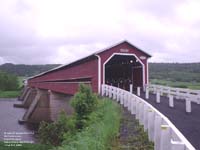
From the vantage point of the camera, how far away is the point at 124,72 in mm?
26656

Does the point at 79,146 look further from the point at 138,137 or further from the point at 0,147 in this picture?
the point at 0,147

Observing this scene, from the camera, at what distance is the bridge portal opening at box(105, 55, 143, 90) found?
2448 centimetres

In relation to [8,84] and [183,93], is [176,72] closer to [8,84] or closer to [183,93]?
[183,93]

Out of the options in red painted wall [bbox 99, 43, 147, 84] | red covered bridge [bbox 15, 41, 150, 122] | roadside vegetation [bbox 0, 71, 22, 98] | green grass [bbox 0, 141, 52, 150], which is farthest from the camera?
roadside vegetation [bbox 0, 71, 22, 98]

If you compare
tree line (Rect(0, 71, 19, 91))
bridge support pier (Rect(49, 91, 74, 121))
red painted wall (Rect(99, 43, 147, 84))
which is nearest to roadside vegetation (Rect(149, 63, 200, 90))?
bridge support pier (Rect(49, 91, 74, 121))

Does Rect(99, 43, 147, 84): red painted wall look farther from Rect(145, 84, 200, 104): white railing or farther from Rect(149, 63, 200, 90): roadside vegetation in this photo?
Rect(149, 63, 200, 90): roadside vegetation

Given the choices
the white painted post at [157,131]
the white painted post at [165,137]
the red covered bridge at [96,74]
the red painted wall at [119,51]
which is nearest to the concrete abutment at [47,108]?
the red covered bridge at [96,74]

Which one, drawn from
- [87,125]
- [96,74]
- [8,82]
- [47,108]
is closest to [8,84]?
[8,82]

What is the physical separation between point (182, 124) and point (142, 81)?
15.3 meters

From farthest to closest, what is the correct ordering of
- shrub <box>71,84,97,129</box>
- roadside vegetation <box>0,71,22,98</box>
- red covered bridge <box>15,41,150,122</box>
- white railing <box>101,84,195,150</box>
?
1. roadside vegetation <box>0,71,22,98</box>
2. red covered bridge <box>15,41,150,122</box>
3. shrub <box>71,84,97,129</box>
4. white railing <box>101,84,195,150</box>

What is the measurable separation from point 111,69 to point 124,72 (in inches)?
60.0

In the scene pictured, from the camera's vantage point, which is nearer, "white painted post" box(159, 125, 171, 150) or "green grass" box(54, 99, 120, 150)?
"white painted post" box(159, 125, 171, 150)

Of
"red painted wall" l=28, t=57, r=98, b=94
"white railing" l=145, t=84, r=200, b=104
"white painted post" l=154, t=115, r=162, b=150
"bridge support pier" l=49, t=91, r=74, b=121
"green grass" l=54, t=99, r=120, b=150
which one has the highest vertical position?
"red painted wall" l=28, t=57, r=98, b=94

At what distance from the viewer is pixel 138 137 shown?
7.51 metres
